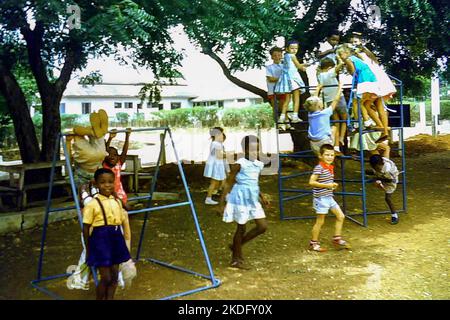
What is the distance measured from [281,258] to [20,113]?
593cm

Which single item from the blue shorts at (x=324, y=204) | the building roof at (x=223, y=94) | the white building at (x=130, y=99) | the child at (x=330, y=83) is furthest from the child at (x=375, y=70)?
the building roof at (x=223, y=94)

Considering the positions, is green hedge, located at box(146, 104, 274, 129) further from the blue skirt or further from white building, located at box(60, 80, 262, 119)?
the blue skirt

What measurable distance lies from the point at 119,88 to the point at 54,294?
42.8 metres

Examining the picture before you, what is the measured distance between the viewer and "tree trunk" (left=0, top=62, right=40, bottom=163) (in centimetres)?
914

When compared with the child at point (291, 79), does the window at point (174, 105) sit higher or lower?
higher

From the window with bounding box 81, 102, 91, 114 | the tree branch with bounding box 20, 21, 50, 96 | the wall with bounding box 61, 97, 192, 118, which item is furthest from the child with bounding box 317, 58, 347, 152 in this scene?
the window with bounding box 81, 102, 91, 114

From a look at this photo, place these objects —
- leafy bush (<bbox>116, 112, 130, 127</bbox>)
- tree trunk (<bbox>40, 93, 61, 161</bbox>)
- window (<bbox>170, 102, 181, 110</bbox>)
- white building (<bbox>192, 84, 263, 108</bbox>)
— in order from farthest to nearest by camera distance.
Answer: window (<bbox>170, 102, 181, 110</bbox>) → white building (<bbox>192, 84, 263, 108</bbox>) → leafy bush (<bbox>116, 112, 130, 127</bbox>) → tree trunk (<bbox>40, 93, 61, 161</bbox>)

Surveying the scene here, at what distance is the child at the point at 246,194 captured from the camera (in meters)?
5.38

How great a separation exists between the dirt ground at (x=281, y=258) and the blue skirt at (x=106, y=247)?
0.67 metres

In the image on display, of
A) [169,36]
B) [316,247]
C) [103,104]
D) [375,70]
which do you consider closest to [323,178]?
[316,247]

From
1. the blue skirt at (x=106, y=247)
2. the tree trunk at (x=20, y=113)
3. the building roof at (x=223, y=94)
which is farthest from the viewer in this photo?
the building roof at (x=223, y=94)

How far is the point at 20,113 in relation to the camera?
943 centimetres

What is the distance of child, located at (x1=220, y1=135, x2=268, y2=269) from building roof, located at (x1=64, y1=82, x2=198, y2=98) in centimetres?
3642

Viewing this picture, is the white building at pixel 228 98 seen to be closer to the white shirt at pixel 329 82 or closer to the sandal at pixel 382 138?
the white shirt at pixel 329 82
